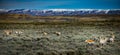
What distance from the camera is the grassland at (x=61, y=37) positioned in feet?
5.16

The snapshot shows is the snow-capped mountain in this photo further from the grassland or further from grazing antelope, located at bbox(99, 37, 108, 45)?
grazing antelope, located at bbox(99, 37, 108, 45)

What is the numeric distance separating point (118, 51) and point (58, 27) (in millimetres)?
1105

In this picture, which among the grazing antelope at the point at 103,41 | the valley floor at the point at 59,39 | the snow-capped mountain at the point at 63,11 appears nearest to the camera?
the valley floor at the point at 59,39

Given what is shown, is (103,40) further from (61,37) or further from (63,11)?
(63,11)

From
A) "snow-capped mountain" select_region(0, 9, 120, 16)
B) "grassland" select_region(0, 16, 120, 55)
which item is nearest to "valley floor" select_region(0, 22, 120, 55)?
"grassland" select_region(0, 16, 120, 55)

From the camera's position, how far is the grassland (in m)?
1.57

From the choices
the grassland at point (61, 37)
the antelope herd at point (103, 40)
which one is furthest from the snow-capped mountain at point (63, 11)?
the antelope herd at point (103, 40)

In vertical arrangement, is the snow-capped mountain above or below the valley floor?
above

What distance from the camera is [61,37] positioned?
6.72 ft

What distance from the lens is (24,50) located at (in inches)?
63.1

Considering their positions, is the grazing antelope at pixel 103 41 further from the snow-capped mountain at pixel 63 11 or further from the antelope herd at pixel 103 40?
the snow-capped mountain at pixel 63 11

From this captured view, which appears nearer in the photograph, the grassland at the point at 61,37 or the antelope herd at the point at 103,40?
the grassland at the point at 61,37

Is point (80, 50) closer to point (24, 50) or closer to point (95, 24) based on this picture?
point (24, 50)

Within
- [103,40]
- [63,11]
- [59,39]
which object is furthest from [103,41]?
[63,11]
